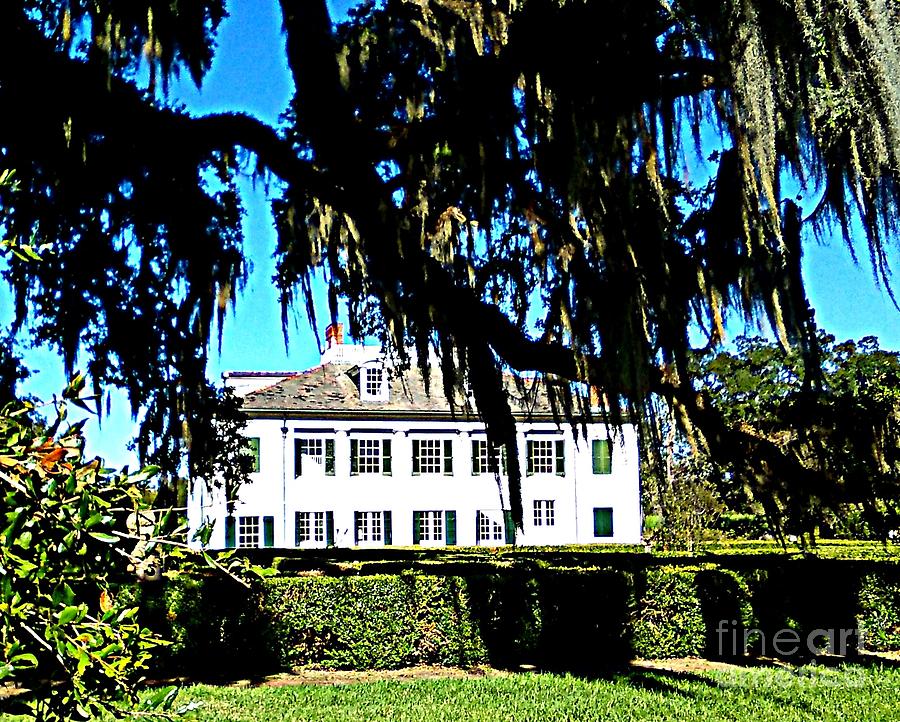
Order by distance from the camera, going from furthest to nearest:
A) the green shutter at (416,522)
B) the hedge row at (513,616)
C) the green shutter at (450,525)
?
the green shutter at (450,525)
the green shutter at (416,522)
the hedge row at (513,616)

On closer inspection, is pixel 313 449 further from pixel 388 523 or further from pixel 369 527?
pixel 388 523

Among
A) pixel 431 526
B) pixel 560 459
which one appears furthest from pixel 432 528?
pixel 560 459

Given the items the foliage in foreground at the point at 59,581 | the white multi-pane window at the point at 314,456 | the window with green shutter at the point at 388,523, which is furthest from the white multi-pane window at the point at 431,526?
the foliage in foreground at the point at 59,581

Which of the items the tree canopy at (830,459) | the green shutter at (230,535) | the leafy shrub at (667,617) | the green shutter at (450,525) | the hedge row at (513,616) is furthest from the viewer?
the green shutter at (450,525)

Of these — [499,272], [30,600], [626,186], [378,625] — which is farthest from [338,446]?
[30,600]

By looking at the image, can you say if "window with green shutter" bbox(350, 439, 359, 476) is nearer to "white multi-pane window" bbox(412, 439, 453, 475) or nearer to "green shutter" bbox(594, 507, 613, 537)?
"white multi-pane window" bbox(412, 439, 453, 475)

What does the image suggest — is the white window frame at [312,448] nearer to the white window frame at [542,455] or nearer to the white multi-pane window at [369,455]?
the white multi-pane window at [369,455]

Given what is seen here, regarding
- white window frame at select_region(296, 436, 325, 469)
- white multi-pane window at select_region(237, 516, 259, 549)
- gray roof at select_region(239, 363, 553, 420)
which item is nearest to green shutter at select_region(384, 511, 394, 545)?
white window frame at select_region(296, 436, 325, 469)

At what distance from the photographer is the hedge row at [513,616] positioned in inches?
332

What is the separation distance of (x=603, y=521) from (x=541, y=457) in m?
2.68

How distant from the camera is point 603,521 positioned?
98.5 ft

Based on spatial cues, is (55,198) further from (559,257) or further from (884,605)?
(884,605)

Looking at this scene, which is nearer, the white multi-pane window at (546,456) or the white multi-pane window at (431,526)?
the white multi-pane window at (431,526)

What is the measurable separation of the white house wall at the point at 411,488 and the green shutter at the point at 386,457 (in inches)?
4.8
